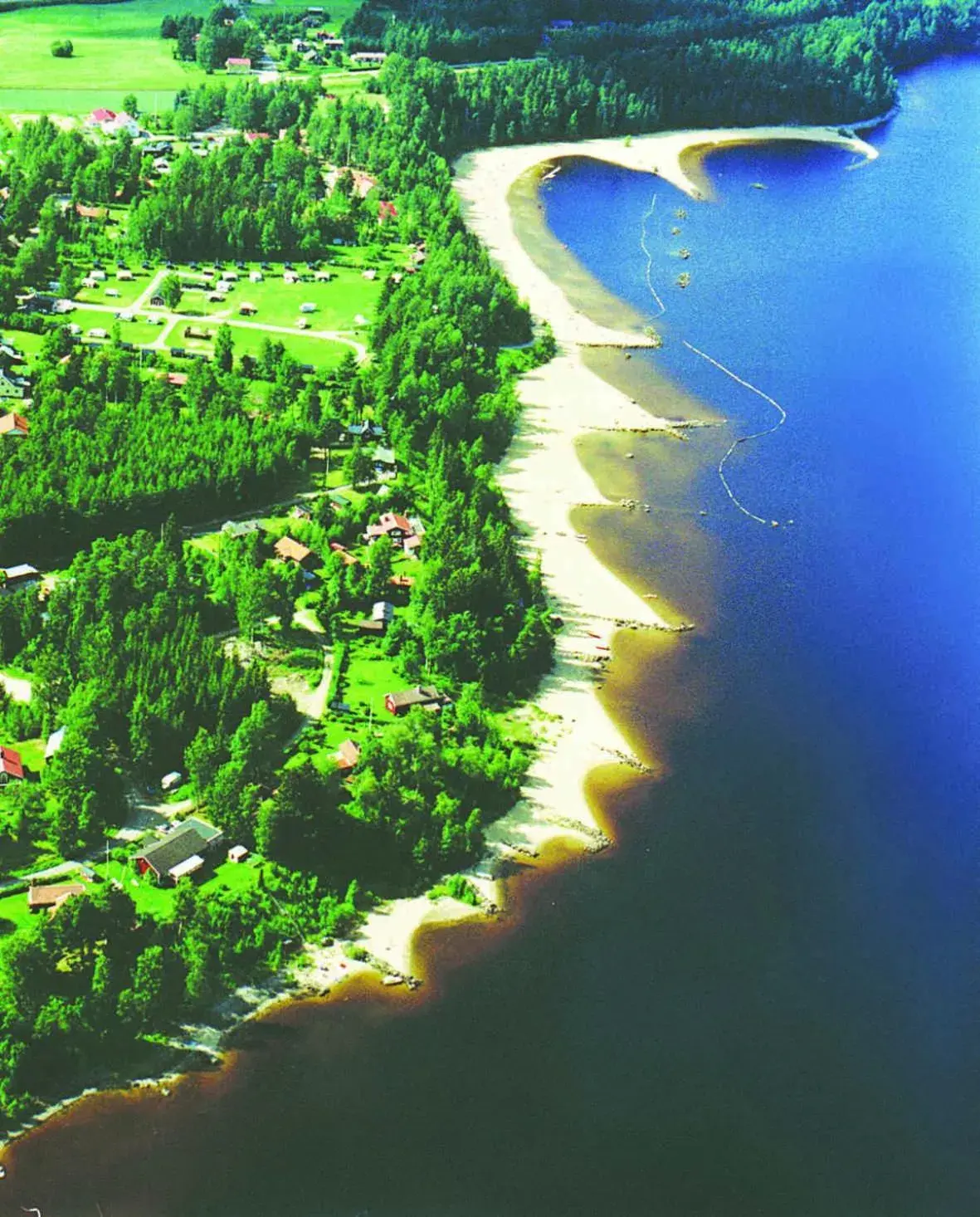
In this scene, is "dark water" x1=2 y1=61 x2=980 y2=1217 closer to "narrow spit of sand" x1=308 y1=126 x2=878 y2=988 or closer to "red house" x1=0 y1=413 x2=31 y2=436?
"narrow spit of sand" x1=308 y1=126 x2=878 y2=988

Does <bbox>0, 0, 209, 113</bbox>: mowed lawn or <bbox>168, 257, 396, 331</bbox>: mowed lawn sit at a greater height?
<bbox>0, 0, 209, 113</bbox>: mowed lawn

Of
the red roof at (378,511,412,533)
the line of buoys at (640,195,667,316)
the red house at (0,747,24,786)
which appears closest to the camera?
the red house at (0,747,24,786)

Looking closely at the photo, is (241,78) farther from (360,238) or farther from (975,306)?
(975,306)

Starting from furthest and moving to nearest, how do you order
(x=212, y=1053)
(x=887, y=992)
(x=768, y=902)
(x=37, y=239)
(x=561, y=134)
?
(x=561, y=134)
(x=37, y=239)
(x=768, y=902)
(x=887, y=992)
(x=212, y=1053)

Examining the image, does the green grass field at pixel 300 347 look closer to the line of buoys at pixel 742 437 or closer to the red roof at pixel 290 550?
the red roof at pixel 290 550

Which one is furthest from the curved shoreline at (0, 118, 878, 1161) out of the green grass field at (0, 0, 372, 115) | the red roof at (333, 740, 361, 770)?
the green grass field at (0, 0, 372, 115)

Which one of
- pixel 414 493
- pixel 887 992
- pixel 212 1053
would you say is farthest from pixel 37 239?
pixel 887 992

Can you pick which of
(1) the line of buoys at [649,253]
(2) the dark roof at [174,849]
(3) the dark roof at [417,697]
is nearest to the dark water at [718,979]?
(2) the dark roof at [174,849]
